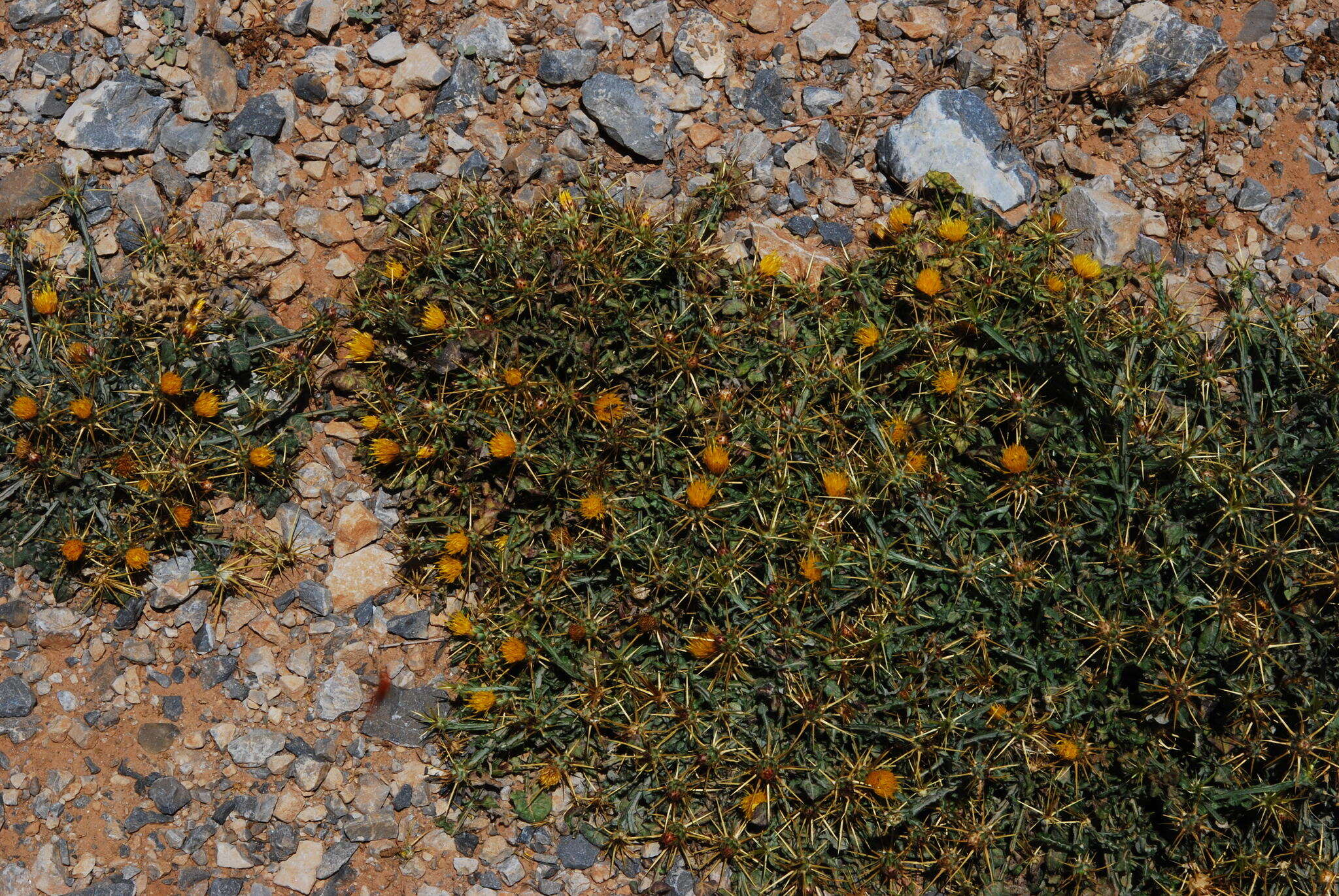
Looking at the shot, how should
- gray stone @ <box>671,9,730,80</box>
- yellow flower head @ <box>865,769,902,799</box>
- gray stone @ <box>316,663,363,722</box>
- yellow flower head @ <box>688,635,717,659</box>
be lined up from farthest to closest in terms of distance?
gray stone @ <box>671,9,730,80</box> < gray stone @ <box>316,663,363,722</box> < yellow flower head @ <box>688,635,717,659</box> < yellow flower head @ <box>865,769,902,799</box>

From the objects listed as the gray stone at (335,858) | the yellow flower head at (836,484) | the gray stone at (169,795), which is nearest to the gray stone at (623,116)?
the yellow flower head at (836,484)

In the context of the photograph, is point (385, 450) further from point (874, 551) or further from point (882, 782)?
point (882, 782)

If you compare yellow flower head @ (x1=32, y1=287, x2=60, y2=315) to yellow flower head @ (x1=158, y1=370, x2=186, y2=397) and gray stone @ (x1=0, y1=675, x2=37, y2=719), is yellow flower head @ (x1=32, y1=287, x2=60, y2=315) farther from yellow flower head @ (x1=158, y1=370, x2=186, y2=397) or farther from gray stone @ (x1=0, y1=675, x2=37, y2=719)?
gray stone @ (x1=0, y1=675, x2=37, y2=719)

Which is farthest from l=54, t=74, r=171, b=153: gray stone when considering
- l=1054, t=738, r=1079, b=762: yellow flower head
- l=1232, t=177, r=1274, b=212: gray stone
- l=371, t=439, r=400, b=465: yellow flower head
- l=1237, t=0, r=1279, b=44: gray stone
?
l=1237, t=0, r=1279, b=44: gray stone

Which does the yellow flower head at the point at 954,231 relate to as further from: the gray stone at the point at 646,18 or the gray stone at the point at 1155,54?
the gray stone at the point at 646,18

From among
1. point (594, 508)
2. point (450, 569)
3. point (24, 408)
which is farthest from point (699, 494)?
point (24, 408)
